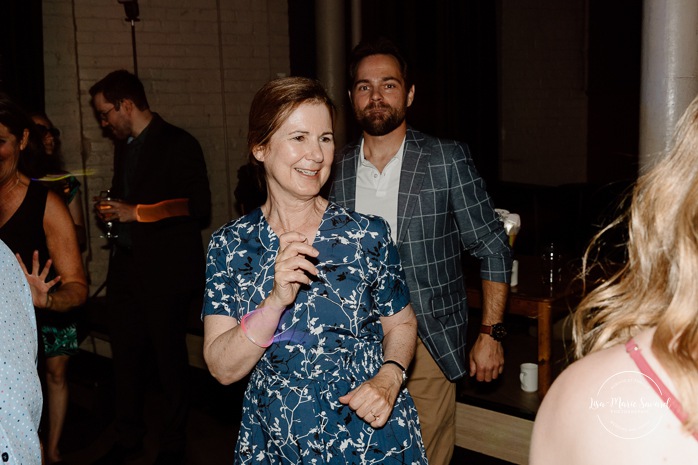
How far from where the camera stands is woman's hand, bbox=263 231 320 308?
1.51 metres

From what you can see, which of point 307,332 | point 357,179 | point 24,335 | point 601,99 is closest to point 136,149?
point 357,179

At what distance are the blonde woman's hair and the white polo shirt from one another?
4.94ft

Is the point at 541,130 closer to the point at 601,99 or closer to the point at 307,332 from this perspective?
the point at 601,99

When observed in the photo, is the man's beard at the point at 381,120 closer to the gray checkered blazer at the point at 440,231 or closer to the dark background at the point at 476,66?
the gray checkered blazer at the point at 440,231

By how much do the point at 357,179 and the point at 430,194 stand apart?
29 cm

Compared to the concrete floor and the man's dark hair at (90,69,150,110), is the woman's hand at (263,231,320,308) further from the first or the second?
the man's dark hair at (90,69,150,110)

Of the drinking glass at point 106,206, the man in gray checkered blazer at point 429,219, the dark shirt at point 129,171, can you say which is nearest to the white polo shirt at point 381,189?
the man in gray checkered blazer at point 429,219

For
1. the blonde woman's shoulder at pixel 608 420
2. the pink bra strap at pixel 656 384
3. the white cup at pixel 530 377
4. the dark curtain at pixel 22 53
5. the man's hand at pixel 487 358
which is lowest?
the white cup at pixel 530 377

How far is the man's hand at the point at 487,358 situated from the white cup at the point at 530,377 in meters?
1.33

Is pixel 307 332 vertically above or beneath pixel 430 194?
beneath

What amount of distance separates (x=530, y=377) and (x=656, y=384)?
122 inches

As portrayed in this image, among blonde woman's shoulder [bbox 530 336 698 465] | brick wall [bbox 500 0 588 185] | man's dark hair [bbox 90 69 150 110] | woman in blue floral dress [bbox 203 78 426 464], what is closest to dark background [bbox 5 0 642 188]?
brick wall [bbox 500 0 588 185]

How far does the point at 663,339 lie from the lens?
2.49ft

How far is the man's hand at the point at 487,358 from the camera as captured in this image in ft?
8.00
